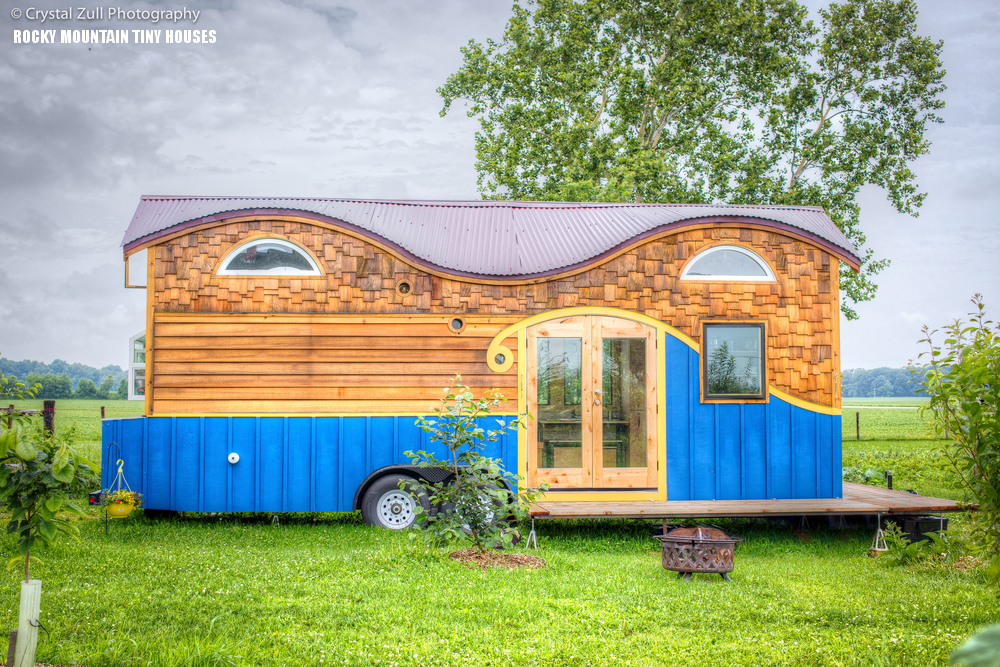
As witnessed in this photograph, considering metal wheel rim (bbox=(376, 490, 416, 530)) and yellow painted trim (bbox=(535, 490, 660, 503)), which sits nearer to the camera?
metal wheel rim (bbox=(376, 490, 416, 530))

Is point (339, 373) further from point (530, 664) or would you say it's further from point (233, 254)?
point (530, 664)

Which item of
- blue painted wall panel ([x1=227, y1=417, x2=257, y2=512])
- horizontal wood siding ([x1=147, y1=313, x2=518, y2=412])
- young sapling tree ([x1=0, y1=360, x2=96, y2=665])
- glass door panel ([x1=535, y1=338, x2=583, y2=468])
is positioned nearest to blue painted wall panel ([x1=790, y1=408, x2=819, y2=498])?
glass door panel ([x1=535, y1=338, x2=583, y2=468])

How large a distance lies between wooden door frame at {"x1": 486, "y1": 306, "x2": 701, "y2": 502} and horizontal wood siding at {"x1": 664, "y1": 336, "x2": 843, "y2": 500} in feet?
0.20

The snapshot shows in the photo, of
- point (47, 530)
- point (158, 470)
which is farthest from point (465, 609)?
point (158, 470)

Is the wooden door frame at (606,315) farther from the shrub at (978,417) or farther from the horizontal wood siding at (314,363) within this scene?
the shrub at (978,417)

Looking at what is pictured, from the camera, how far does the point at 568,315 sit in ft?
26.9

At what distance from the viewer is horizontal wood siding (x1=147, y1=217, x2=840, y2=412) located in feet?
26.5

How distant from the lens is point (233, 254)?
8102 mm

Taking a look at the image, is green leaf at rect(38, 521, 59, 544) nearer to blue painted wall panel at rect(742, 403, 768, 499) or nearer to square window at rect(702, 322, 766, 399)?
square window at rect(702, 322, 766, 399)

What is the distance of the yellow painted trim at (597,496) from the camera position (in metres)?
7.96

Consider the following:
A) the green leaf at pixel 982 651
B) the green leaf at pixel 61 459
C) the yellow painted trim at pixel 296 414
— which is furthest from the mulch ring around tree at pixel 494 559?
the green leaf at pixel 982 651

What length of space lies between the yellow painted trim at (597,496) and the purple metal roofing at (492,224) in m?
A: 2.53

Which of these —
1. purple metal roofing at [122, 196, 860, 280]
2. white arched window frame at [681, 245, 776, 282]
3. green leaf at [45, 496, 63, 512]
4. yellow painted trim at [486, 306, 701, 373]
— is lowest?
green leaf at [45, 496, 63, 512]

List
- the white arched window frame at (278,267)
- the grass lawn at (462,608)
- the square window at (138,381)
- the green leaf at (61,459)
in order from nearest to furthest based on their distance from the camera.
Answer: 1. the green leaf at (61,459)
2. the grass lawn at (462,608)
3. the white arched window frame at (278,267)
4. the square window at (138,381)
